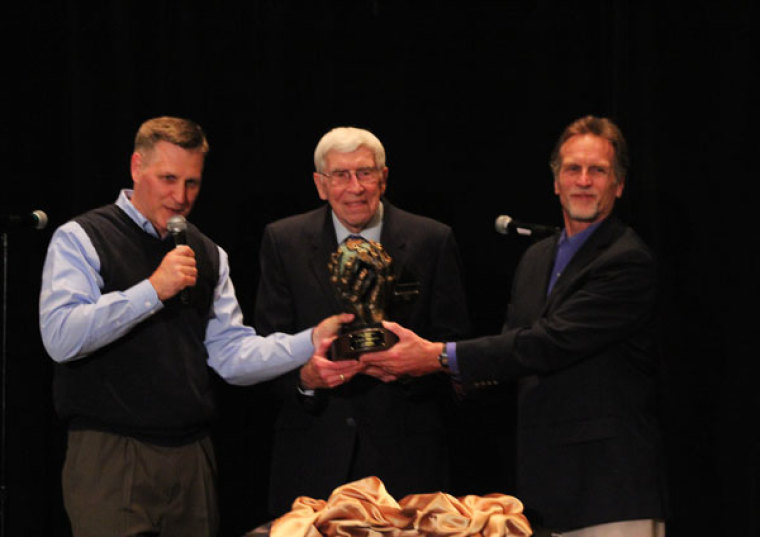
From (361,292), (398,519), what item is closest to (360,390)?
(361,292)

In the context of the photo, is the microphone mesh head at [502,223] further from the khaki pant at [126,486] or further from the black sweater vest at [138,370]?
the khaki pant at [126,486]

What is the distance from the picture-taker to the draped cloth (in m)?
2.03

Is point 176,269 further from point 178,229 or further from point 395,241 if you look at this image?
point 395,241

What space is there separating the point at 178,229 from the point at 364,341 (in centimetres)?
69

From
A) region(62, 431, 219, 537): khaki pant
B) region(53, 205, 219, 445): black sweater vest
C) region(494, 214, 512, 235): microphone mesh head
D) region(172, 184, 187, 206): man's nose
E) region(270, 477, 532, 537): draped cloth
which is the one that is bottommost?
region(62, 431, 219, 537): khaki pant

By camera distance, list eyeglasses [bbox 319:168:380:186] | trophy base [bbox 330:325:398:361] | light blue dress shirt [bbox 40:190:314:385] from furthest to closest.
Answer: eyeglasses [bbox 319:168:380:186]
trophy base [bbox 330:325:398:361]
light blue dress shirt [bbox 40:190:314:385]

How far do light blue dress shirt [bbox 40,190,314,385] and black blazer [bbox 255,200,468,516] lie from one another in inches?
5.1

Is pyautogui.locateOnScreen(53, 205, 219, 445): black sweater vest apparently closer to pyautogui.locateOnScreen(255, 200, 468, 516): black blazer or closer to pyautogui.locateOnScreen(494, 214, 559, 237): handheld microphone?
pyautogui.locateOnScreen(255, 200, 468, 516): black blazer

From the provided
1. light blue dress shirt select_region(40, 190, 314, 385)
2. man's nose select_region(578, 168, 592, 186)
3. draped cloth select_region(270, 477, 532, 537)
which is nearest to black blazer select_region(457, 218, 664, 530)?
man's nose select_region(578, 168, 592, 186)

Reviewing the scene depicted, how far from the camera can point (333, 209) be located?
147 inches

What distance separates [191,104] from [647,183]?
183cm

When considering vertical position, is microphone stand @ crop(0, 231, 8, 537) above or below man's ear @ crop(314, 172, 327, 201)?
below

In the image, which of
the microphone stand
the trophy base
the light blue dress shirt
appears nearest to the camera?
the light blue dress shirt

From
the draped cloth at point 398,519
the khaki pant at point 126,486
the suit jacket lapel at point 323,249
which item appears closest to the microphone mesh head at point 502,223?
the suit jacket lapel at point 323,249
